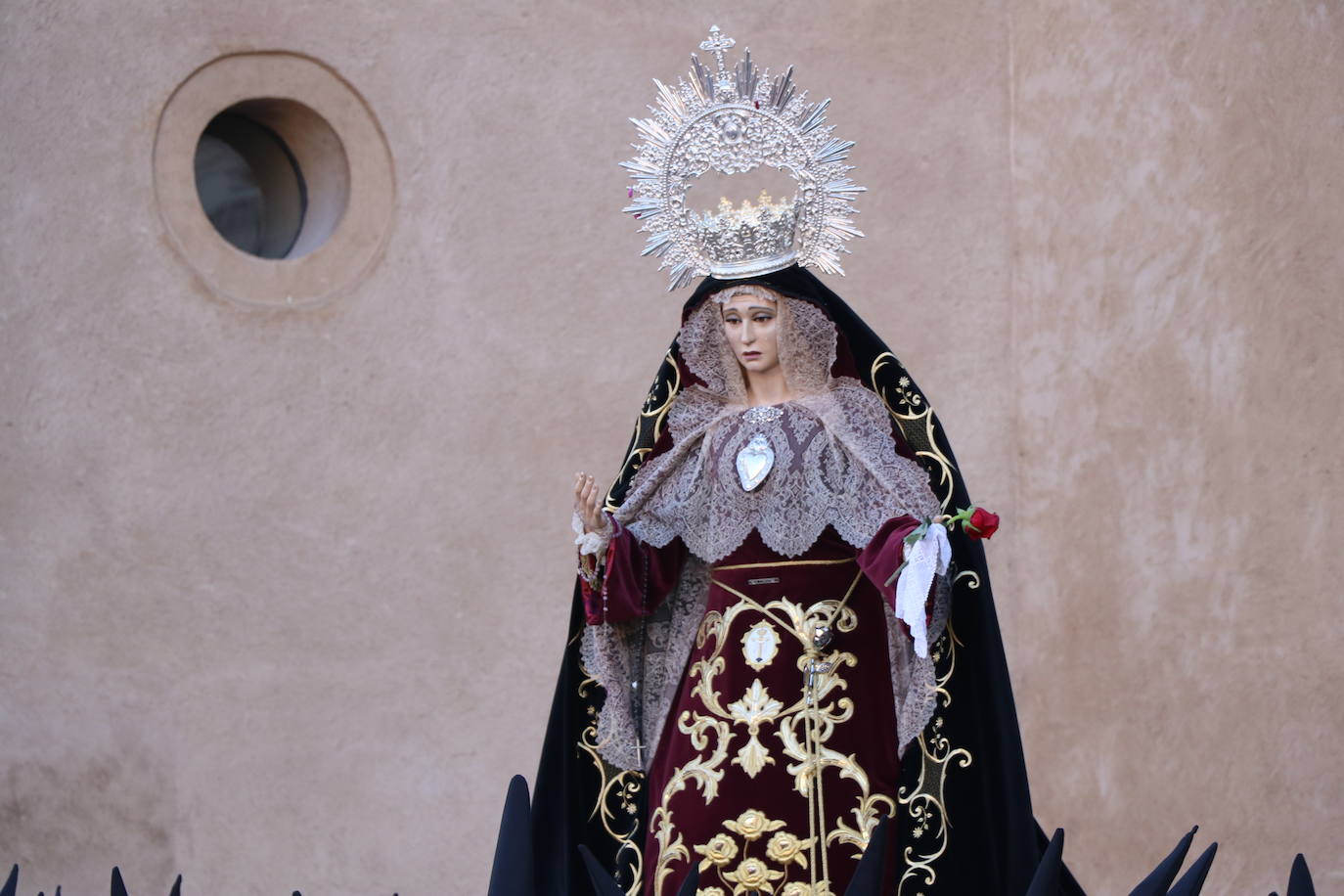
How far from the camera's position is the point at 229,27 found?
21.3 feet

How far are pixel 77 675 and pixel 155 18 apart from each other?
2136 mm

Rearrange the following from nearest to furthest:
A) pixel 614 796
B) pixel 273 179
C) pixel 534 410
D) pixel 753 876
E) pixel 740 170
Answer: pixel 753 876 < pixel 740 170 < pixel 614 796 < pixel 534 410 < pixel 273 179

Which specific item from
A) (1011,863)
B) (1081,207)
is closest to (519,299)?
(1081,207)

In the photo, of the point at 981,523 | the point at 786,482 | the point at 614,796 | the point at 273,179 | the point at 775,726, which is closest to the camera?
the point at 981,523

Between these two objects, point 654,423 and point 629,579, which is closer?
point 629,579

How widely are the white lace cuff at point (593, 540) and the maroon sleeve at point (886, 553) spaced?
593mm

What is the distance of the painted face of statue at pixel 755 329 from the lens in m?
4.54

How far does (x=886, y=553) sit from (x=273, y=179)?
351cm

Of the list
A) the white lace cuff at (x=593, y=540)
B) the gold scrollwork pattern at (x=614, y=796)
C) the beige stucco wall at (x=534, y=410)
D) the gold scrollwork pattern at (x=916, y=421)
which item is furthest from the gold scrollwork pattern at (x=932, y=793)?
the beige stucco wall at (x=534, y=410)

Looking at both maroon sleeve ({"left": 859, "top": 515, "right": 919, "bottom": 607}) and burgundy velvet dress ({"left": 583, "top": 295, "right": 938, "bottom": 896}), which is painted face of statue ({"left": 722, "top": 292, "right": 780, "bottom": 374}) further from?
maroon sleeve ({"left": 859, "top": 515, "right": 919, "bottom": 607})

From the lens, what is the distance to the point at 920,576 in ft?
13.5

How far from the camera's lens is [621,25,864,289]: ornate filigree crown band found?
4.59m

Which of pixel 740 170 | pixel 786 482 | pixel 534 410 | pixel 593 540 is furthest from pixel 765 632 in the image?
pixel 534 410

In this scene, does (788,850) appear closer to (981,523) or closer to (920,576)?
(920,576)
